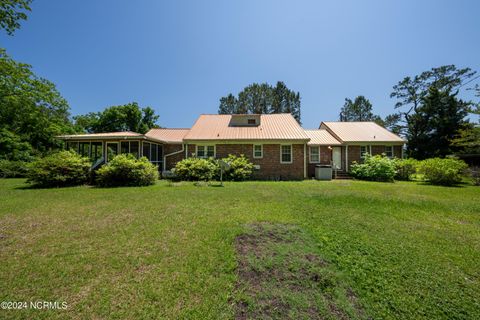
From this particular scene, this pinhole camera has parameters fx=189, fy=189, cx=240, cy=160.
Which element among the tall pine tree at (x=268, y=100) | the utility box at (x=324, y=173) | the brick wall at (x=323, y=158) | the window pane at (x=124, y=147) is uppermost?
the tall pine tree at (x=268, y=100)

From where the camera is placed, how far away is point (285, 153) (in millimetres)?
13938

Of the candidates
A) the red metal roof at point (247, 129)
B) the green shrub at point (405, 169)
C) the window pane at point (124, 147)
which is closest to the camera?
the window pane at point (124, 147)

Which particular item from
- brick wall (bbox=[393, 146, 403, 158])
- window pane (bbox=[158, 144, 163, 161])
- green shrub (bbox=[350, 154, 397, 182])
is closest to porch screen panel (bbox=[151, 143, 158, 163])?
window pane (bbox=[158, 144, 163, 161])

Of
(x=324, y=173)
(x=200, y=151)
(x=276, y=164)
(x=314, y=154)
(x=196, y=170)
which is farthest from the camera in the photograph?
(x=314, y=154)

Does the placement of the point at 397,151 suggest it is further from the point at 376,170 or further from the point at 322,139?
the point at 322,139

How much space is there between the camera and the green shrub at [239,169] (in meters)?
12.7

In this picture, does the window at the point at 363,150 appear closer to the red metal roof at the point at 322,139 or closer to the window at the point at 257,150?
the red metal roof at the point at 322,139

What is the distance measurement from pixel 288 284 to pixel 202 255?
59.3 inches

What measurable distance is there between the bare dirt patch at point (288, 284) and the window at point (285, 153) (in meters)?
10.3

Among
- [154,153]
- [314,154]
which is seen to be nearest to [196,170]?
[154,153]

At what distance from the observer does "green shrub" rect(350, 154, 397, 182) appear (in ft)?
43.9

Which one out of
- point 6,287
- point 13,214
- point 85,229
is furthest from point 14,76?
point 6,287

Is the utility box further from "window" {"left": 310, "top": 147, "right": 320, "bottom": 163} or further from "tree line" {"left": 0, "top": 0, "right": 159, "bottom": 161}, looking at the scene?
"tree line" {"left": 0, "top": 0, "right": 159, "bottom": 161}

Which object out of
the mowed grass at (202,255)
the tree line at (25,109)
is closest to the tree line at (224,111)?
the tree line at (25,109)
